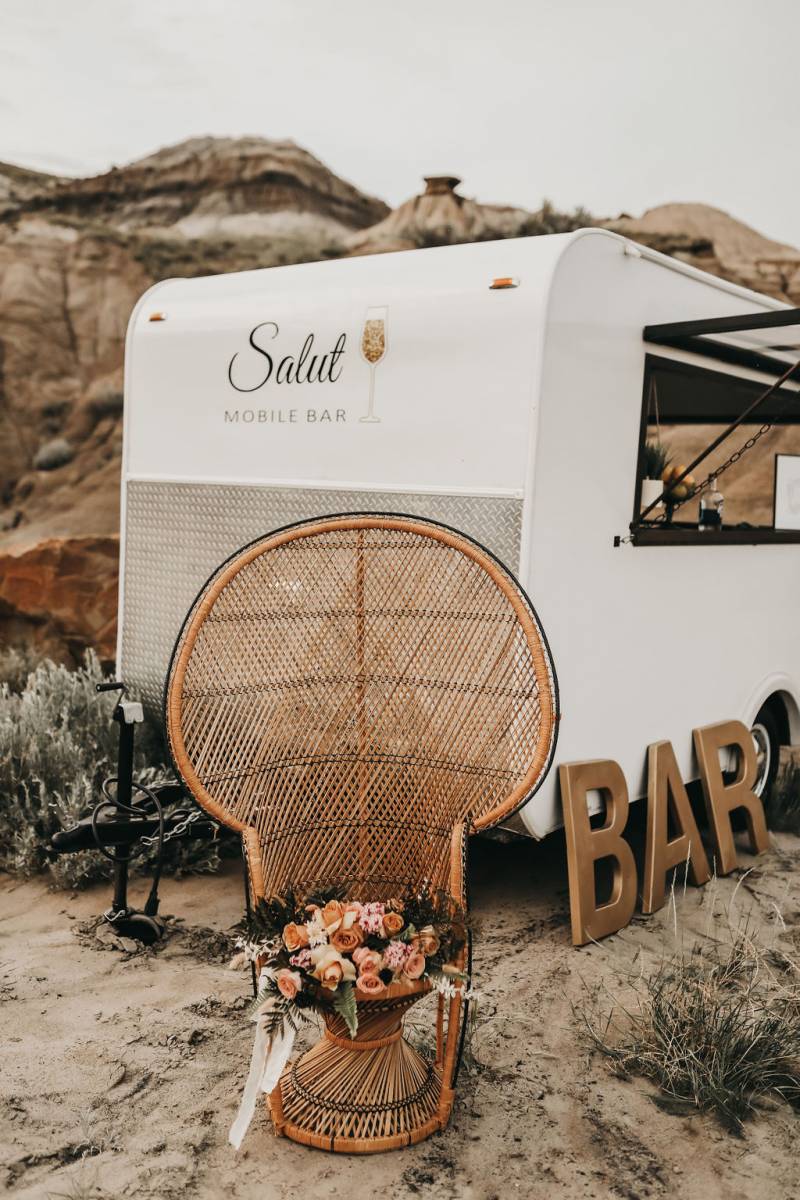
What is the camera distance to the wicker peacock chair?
3.31 meters

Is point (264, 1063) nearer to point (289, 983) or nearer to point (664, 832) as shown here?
point (289, 983)

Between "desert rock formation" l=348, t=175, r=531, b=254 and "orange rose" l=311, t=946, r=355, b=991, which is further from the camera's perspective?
"desert rock formation" l=348, t=175, r=531, b=254

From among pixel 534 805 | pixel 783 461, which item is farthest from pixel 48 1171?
pixel 783 461

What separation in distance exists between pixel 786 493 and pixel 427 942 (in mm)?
3799

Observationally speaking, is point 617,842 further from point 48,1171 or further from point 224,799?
point 48,1171

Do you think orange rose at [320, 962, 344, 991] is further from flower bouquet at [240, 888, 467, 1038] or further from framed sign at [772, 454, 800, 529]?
framed sign at [772, 454, 800, 529]

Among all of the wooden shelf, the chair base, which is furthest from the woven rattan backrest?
the wooden shelf

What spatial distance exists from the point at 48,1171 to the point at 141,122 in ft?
84.8

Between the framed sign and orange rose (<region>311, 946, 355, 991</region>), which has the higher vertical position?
the framed sign

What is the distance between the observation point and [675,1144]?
9.73ft

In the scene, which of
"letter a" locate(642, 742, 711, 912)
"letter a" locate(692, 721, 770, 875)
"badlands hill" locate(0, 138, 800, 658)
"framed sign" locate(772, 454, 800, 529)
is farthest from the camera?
"badlands hill" locate(0, 138, 800, 658)

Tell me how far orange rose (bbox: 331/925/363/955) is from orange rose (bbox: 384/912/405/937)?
69mm

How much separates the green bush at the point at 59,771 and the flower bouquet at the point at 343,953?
205cm

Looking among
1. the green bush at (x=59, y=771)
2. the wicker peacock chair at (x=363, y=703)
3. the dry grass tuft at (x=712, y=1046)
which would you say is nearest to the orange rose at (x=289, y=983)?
the wicker peacock chair at (x=363, y=703)
